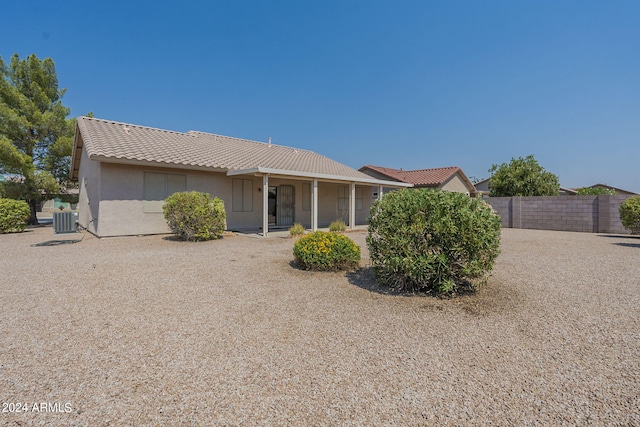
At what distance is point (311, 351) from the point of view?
309 centimetres

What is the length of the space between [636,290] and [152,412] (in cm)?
711

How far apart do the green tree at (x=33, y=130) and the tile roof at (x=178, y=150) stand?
1299 millimetres

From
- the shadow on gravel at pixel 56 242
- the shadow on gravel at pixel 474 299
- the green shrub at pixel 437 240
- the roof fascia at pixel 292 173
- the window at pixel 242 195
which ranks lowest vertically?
the shadow on gravel at pixel 474 299

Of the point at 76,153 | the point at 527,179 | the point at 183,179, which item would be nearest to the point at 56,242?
the point at 183,179

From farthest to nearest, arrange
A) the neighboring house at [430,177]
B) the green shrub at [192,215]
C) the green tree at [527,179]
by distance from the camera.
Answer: the neighboring house at [430,177] → the green tree at [527,179] → the green shrub at [192,215]

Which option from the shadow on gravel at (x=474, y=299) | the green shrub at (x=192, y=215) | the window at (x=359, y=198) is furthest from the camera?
the window at (x=359, y=198)

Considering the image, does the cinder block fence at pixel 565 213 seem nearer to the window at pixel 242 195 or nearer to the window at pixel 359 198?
the window at pixel 359 198

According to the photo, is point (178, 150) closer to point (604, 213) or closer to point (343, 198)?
point (343, 198)

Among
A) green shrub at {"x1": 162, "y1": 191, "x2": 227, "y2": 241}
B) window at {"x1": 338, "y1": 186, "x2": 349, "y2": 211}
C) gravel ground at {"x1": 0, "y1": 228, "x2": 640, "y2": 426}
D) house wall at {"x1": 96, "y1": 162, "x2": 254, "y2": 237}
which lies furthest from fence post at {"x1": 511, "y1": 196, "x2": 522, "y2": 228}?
house wall at {"x1": 96, "y1": 162, "x2": 254, "y2": 237}

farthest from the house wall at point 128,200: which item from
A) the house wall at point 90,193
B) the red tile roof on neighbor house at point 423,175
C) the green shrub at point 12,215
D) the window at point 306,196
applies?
the red tile roof on neighbor house at point 423,175

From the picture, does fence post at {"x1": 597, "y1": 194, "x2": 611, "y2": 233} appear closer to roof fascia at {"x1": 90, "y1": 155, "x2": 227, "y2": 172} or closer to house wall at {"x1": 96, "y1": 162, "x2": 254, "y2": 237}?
roof fascia at {"x1": 90, "y1": 155, "x2": 227, "y2": 172}

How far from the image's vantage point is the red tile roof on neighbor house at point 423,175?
25344 mm

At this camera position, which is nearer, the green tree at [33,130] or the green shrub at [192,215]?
the green shrub at [192,215]

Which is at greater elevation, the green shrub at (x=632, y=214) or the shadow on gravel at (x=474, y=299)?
the green shrub at (x=632, y=214)
